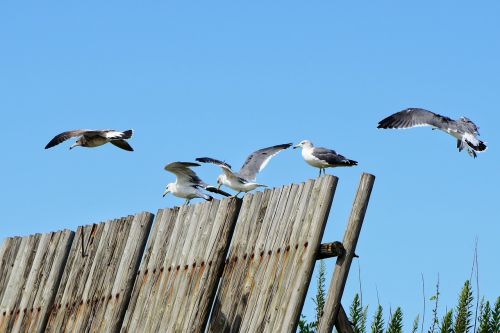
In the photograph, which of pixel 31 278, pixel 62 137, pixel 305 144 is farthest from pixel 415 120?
pixel 31 278

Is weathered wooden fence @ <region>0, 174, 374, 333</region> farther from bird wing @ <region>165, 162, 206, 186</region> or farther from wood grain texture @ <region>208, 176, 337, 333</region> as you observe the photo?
bird wing @ <region>165, 162, 206, 186</region>

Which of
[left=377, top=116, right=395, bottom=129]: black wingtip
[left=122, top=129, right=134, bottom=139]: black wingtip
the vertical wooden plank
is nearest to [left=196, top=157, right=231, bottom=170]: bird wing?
[left=122, top=129, right=134, bottom=139]: black wingtip

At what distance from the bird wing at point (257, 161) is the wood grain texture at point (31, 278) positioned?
122 inches

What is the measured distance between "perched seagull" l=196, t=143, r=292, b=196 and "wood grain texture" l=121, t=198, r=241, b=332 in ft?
12.7

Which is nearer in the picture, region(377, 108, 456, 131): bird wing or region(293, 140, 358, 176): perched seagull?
region(293, 140, 358, 176): perched seagull

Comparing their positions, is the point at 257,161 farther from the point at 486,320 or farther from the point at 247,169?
the point at 486,320

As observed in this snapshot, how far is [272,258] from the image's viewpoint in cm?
682

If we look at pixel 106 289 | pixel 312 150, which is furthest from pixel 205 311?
pixel 312 150

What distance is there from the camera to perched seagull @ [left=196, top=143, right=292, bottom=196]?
12.1 meters

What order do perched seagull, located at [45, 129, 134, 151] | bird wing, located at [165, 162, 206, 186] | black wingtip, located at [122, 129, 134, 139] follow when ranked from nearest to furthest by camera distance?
bird wing, located at [165, 162, 206, 186] → black wingtip, located at [122, 129, 134, 139] → perched seagull, located at [45, 129, 134, 151]

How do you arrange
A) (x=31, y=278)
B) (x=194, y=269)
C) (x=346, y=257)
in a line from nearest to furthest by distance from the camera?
(x=346, y=257) → (x=194, y=269) → (x=31, y=278)

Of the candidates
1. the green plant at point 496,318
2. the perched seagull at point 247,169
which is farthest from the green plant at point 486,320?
the perched seagull at point 247,169

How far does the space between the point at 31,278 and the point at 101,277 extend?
1.27 meters

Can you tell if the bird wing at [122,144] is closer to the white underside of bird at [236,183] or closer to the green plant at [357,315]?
the white underside of bird at [236,183]
